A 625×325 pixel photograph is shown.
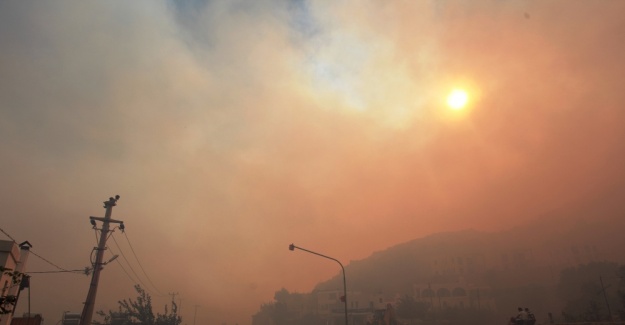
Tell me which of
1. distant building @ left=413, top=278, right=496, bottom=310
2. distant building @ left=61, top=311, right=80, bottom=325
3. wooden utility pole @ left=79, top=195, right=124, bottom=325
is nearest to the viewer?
wooden utility pole @ left=79, top=195, right=124, bottom=325

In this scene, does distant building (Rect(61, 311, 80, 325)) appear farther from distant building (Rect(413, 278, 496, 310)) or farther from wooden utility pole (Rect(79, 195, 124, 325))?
distant building (Rect(413, 278, 496, 310))

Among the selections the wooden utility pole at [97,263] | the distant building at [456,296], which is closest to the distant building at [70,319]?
the wooden utility pole at [97,263]

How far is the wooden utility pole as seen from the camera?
30.5 meters

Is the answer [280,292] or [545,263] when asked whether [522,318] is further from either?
[545,263]

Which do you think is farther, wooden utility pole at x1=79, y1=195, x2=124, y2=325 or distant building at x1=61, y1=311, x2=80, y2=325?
distant building at x1=61, y1=311, x2=80, y2=325

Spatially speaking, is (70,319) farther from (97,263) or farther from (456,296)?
(456,296)

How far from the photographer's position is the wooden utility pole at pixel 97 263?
100 ft

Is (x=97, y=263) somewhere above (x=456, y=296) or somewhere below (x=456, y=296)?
below

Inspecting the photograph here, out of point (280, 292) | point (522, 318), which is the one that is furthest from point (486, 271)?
point (522, 318)

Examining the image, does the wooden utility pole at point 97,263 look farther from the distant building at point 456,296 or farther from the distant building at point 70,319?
the distant building at point 456,296

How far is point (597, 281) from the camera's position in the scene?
4072 inches

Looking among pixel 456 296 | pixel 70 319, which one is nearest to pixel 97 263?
pixel 70 319

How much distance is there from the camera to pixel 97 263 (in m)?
32.2

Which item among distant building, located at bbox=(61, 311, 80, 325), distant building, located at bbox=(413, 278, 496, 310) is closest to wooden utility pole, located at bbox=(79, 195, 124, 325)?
distant building, located at bbox=(61, 311, 80, 325)
